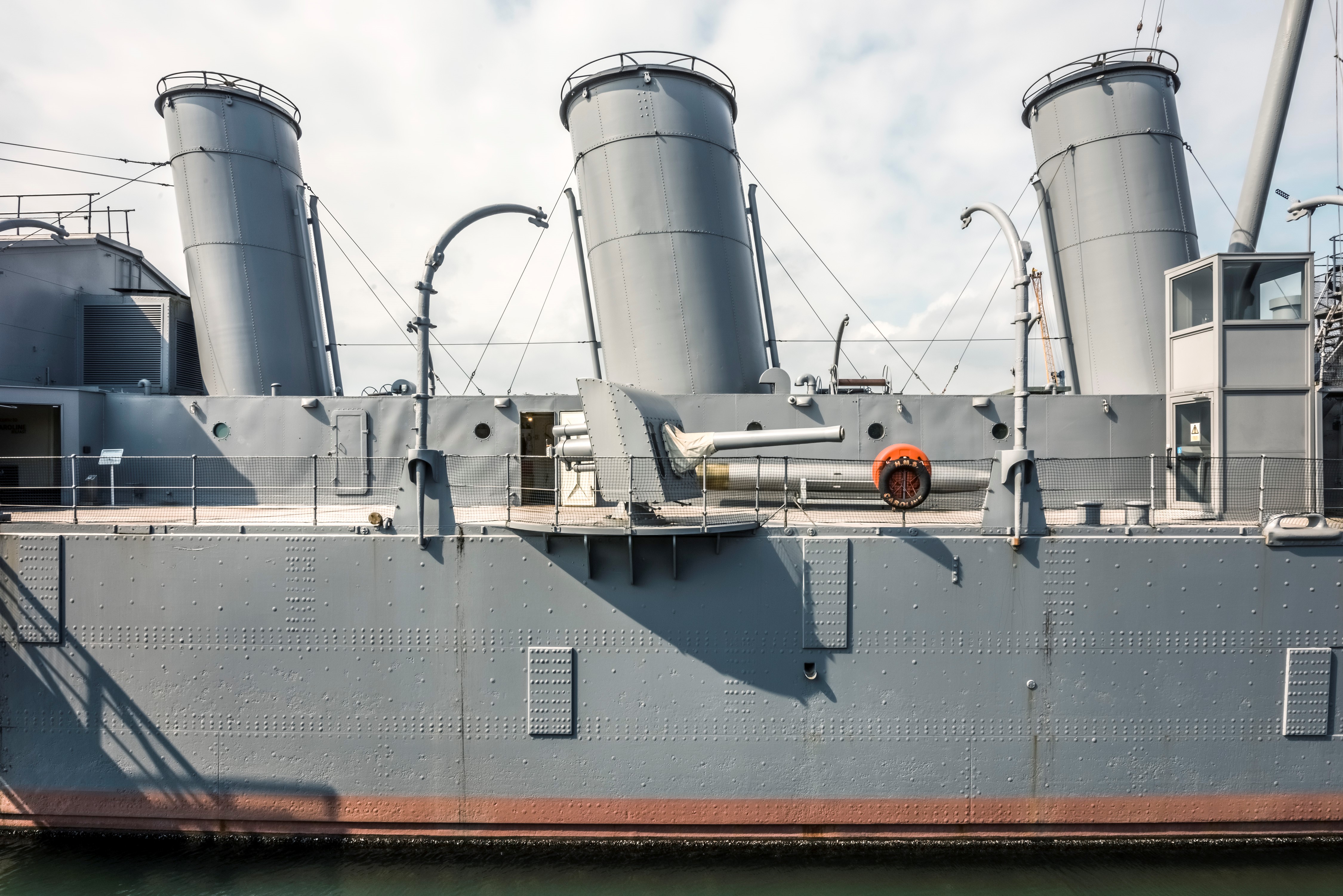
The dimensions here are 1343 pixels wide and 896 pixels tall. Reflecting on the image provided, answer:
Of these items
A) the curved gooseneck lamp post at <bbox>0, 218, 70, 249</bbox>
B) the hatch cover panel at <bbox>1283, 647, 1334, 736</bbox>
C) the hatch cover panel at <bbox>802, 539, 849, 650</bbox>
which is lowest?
the hatch cover panel at <bbox>1283, 647, 1334, 736</bbox>

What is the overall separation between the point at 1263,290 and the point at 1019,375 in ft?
18.9

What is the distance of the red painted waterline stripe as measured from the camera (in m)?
8.27

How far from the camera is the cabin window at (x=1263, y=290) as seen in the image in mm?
10000

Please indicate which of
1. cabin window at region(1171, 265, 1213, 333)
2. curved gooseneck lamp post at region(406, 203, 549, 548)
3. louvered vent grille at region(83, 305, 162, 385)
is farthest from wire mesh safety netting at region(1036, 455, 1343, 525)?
louvered vent grille at region(83, 305, 162, 385)

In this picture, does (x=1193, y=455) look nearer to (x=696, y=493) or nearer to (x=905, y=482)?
(x=905, y=482)

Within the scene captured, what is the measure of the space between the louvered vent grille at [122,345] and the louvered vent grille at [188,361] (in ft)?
1.45

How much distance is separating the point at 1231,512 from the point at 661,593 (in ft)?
28.3

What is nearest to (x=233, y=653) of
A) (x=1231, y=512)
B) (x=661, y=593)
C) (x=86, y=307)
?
(x=661, y=593)

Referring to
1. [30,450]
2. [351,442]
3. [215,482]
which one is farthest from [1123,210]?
[30,450]

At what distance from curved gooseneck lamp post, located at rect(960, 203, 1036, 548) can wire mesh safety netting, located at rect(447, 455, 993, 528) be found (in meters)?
0.44

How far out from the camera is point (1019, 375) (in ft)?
25.9

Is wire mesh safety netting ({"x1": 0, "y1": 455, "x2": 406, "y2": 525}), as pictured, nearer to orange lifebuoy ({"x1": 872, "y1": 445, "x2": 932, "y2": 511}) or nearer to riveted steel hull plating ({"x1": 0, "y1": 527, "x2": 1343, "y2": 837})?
riveted steel hull plating ({"x1": 0, "y1": 527, "x2": 1343, "y2": 837})

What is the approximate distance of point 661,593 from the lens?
8.28 metres

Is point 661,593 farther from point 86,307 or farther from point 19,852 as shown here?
point 86,307
